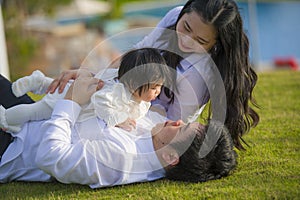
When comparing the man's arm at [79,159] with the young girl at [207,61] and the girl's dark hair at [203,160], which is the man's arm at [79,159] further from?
the young girl at [207,61]

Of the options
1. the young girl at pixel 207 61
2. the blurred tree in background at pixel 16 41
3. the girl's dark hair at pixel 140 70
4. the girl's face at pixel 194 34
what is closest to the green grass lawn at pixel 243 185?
the young girl at pixel 207 61

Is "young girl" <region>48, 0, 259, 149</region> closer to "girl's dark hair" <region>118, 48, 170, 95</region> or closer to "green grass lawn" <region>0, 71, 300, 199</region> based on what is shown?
"green grass lawn" <region>0, 71, 300, 199</region>

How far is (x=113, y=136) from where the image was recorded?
219cm

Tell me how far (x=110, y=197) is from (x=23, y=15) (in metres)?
9.33

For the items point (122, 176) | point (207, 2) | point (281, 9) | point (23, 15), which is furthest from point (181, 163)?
point (281, 9)

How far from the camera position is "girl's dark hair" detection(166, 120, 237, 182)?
2.16 m

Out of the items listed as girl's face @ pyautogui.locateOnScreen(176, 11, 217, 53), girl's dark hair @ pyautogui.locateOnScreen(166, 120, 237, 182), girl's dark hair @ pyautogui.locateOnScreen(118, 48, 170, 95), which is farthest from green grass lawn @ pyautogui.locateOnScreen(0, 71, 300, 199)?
girl's face @ pyautogui.locateOnScreen(176, 11, 217, 53)

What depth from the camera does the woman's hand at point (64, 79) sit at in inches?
101

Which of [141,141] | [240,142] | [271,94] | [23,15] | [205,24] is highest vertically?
[205,24]

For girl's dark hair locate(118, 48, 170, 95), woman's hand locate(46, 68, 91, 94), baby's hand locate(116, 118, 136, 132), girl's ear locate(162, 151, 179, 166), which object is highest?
girl's dark hair locate(118, 48, 170, 95)

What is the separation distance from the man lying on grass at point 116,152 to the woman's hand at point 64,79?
0.74 ft

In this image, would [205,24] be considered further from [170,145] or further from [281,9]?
[281,9]

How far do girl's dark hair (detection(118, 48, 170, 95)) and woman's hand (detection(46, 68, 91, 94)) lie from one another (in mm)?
321

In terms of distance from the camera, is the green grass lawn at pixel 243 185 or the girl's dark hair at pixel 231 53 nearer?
the green grass lawn at pixel 243 185
